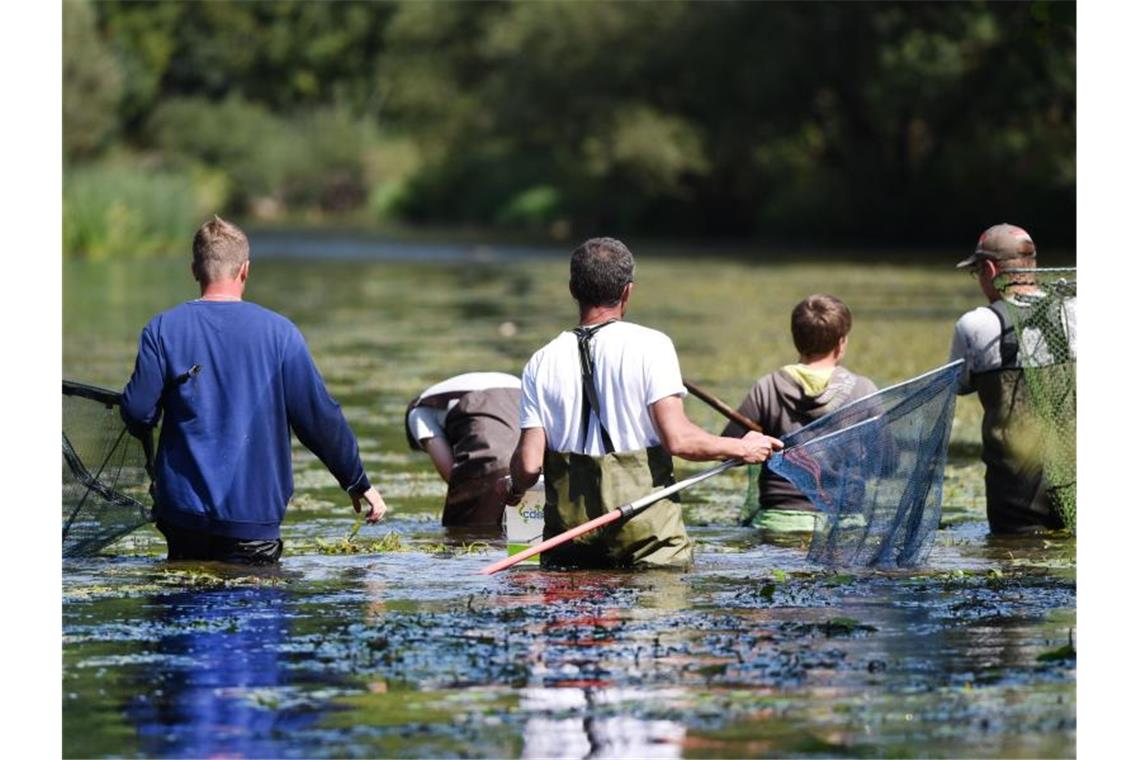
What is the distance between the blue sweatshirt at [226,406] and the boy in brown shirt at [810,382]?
2229 mm

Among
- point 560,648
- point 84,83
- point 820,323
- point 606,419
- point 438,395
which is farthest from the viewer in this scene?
point 84,83

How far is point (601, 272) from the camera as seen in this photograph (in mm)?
8898

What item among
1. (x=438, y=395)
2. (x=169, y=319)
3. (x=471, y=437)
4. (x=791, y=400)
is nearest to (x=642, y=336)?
(x=791, y=400)

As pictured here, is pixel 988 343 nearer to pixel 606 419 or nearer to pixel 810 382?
pixel 810 382

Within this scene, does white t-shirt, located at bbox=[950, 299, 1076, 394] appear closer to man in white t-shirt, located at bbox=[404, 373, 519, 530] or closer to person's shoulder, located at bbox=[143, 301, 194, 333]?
man in white t-shirt, located at bbox=[404, 373, 519, 530]

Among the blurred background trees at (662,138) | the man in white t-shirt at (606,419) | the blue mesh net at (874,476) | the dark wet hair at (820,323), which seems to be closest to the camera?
the man in white t-shirt at (606,419)

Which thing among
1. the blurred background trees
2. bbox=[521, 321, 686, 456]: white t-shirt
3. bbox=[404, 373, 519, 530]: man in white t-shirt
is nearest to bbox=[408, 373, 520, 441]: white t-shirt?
bbox=[404, 373, 519, 530]: man in white t-shirt

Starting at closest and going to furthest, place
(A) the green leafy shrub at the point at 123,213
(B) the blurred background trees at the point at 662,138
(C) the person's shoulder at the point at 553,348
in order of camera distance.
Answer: (C) the person's shoulder at the point at 553,348, (A) the green leafy shrub at the point at 123,213, (B) the blurred background trees at the point at 662,138

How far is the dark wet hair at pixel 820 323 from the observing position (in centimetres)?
1038

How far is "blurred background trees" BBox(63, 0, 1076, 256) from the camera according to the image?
177 ft

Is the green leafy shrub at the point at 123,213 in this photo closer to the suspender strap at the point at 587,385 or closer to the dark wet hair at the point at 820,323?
the dark wet hair at the point at 820,323

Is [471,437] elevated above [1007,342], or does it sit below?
below

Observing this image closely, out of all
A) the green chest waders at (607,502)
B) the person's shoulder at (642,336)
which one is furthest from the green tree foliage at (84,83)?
the person's shoulder at (642,336)

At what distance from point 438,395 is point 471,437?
0.35 m
